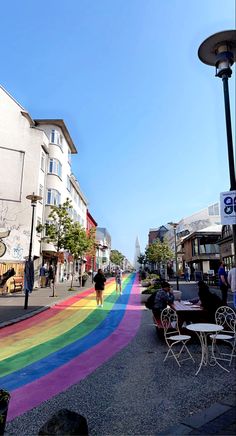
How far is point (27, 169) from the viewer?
1176 inches

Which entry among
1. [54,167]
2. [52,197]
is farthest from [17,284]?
[54,167]

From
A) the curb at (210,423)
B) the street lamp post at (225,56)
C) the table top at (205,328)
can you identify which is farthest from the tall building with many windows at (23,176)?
the curb at (210,423)

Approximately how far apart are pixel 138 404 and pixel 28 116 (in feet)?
101

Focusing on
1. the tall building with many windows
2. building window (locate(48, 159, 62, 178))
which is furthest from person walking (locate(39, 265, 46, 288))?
building window (locate(48, 159, 62, 178))

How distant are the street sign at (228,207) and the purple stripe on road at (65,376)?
358 centimetres

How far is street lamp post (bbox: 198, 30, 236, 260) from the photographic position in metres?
4.89

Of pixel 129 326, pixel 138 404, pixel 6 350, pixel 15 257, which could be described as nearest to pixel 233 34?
pixel 138 404

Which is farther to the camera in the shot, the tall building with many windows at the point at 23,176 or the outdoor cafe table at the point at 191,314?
the tall building with many windows at the point at 23,176

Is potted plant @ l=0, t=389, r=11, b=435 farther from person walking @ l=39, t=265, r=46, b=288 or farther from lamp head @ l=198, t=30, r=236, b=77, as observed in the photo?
person walking @ l=39, t=265, r=46, b=288

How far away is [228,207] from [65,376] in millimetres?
3982

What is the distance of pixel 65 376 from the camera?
19.1 ft

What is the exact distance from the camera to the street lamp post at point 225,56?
489cm

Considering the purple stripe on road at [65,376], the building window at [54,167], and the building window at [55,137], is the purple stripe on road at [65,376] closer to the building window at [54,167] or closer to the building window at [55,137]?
the building window at [54,167]

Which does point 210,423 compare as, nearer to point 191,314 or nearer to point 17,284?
point 191,314
